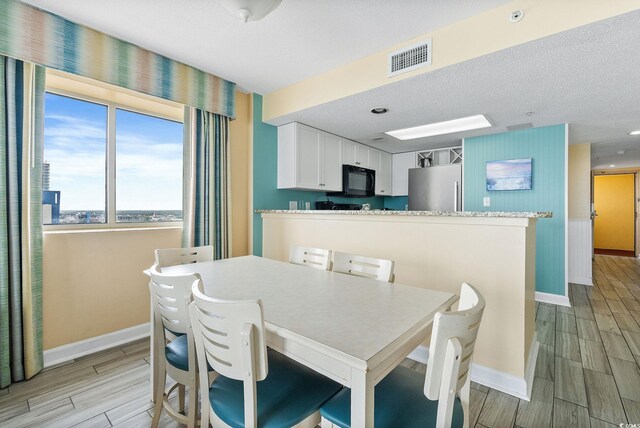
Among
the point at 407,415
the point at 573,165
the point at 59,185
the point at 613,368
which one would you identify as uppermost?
the point at 573,165

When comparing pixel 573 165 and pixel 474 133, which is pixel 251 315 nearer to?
pixel 474 133

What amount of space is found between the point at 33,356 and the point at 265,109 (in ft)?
9.46

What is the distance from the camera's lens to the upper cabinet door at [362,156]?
436cm

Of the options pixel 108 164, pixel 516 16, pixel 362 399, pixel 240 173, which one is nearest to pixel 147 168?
pixel 108 164

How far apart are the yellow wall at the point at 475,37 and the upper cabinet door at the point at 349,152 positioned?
1272mm

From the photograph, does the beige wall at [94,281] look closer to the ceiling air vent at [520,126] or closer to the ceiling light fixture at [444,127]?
the ceiling light fixture at [444,127]

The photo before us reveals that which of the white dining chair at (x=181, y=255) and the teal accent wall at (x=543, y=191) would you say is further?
the teal accent wall at (x=543, y=191)

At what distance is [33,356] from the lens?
198cm

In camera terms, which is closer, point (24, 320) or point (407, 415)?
point (407, 415)

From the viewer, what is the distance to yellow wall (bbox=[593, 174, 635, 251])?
7125mm

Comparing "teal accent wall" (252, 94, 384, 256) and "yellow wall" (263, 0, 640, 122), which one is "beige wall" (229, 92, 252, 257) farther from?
"yellow wall" (263, 0, 640, 122)

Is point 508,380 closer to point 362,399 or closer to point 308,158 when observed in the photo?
point 362,399

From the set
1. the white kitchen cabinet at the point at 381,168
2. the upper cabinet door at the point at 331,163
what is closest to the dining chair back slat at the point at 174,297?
the upper cabinet door at the point at 331,163

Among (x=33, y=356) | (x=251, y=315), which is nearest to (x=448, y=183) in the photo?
(x=251, y=315)
